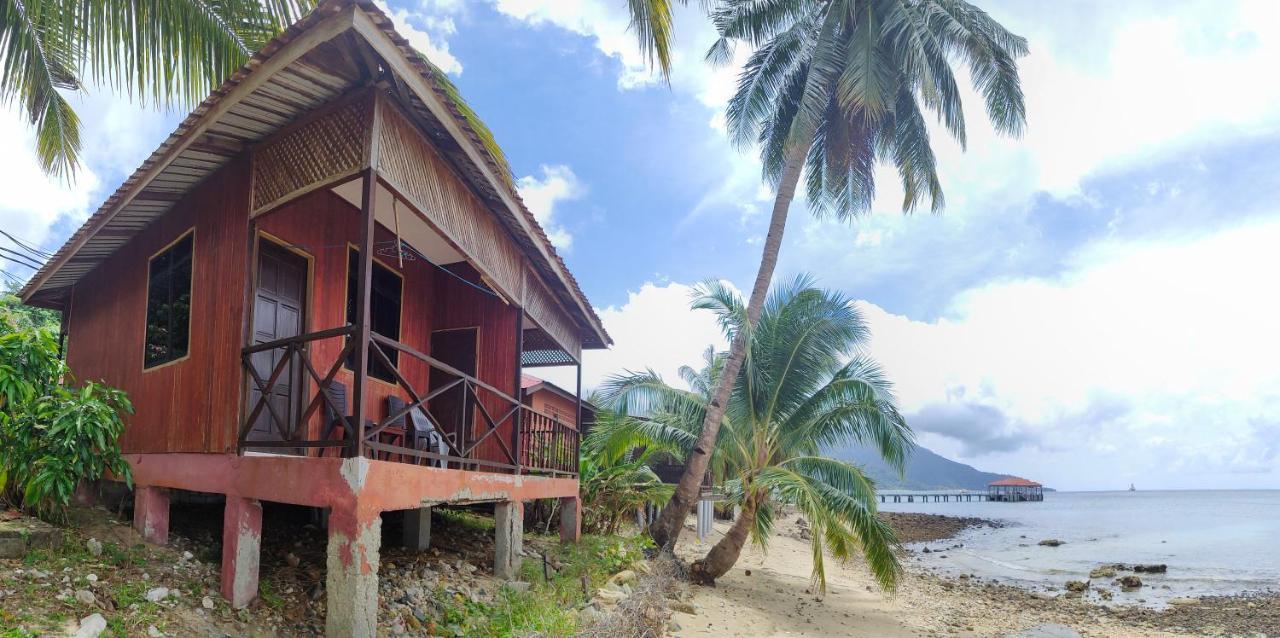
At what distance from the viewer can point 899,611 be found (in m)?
14.2

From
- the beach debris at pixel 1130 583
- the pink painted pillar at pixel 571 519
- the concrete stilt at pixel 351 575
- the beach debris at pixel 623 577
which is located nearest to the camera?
the concrete stilt at pixel 351 575

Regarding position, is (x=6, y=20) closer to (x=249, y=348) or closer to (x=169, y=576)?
(x=249, y=348)

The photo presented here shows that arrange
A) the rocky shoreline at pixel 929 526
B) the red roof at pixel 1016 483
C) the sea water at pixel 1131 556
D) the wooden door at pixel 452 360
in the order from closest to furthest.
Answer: the wooden door at pixel 452 360 < the sea water at pixel 1131 556 < the rocky shoreline at pixel 929 526 < the red roof at pixel 1016 483

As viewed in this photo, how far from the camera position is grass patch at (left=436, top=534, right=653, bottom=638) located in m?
6.65

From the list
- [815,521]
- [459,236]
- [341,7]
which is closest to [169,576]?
[459,236]

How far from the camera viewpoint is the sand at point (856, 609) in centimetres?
1145

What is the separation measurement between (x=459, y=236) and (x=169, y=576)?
3607 millimetres

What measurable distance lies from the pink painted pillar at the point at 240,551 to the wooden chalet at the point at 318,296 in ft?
0.05

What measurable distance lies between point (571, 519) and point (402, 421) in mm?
3675

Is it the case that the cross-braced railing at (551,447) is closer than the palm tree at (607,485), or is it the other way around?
the cross-braced railing at (551,447)

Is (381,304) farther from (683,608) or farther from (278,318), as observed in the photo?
(683,608)

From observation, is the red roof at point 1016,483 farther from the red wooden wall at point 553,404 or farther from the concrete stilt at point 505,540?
the concrete stilt at point 505,540

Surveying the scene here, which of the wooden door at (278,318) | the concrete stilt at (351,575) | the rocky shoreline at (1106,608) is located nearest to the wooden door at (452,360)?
the wooden door at (278,318)

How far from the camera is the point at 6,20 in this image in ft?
25.1
